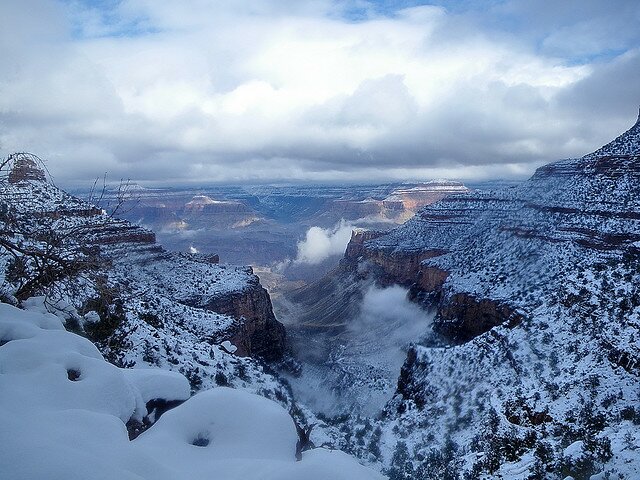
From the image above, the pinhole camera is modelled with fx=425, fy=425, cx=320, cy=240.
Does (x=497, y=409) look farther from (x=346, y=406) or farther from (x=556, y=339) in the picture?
(x=346, y=406)

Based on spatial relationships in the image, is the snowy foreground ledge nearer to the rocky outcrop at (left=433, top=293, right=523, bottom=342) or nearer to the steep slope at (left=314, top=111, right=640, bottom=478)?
the steep slope at (left=314, top=111, right=640, bottom=478)

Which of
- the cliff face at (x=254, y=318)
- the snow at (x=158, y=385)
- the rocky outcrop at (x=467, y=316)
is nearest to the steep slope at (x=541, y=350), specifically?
the rocky outcrop at (x=467, y=316)

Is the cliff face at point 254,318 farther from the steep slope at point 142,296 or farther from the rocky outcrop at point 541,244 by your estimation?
the rocky outcrop at point 541,244

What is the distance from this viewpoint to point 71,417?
5664mm

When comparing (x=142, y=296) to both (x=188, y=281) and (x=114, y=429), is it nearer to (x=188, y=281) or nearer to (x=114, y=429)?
(x=114, y=429)

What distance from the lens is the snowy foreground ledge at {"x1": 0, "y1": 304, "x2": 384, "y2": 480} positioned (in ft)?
15.5

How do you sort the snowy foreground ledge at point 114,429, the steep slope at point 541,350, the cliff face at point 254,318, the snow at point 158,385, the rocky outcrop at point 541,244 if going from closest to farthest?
1. the snowy foreground ledge at point 114,429
2. the snow at point 158,385
3. the steep slope at point 541,350
4. the rocky outcrop at point 541,244
5. the cliff face at point 254,318

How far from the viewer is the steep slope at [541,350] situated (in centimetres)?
1437

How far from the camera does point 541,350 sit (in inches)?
948

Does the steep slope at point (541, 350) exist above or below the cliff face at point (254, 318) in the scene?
above

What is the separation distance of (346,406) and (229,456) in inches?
1348

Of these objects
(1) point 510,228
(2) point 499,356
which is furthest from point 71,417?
(1) point 510,228

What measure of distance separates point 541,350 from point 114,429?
24148 millimetres

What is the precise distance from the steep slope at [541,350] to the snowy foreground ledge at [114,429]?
28.1 ft
